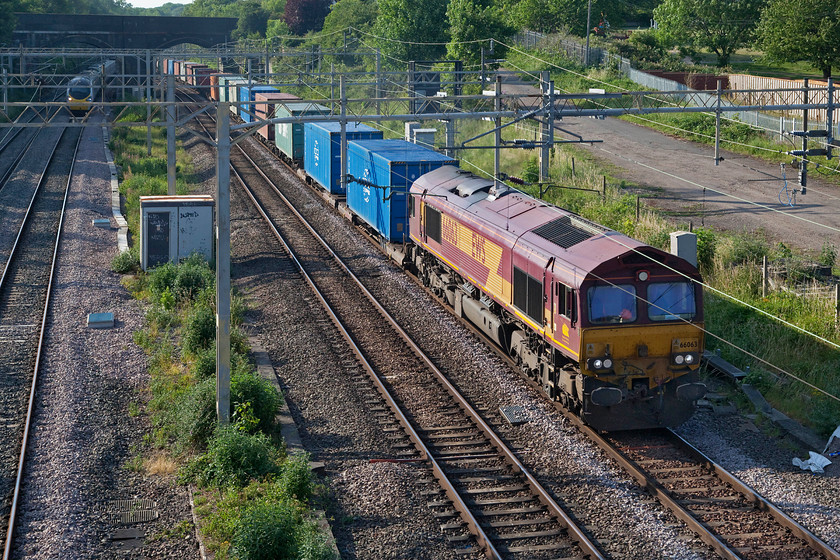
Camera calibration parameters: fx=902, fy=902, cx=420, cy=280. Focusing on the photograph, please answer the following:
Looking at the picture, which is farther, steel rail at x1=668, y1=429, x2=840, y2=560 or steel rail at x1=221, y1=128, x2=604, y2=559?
steel rail at x1=221, y1=128, x2=604, y2=559

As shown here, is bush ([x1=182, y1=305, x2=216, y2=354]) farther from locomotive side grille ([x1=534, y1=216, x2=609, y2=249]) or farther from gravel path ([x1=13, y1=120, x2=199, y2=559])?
locomotive side grille ([x1=534, y1=216, x2=609, y2=249])

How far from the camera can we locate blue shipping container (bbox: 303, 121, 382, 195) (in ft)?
112

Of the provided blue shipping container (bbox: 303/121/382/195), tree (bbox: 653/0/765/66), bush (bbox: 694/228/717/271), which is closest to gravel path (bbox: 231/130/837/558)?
bush (bbox: 694/228/717/271)

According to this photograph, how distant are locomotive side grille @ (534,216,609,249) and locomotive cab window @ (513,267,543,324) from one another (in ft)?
2.59

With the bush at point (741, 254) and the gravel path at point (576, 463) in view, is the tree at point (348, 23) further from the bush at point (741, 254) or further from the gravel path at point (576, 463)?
the gravel path at point (576, 463)

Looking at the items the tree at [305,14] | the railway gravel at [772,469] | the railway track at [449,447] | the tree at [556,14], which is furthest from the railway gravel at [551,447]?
the tree at [305,14]

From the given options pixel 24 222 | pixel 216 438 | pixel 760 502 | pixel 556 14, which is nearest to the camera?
pixel 760 502

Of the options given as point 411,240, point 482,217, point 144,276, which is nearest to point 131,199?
point 144,276

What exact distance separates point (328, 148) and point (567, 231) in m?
20.3

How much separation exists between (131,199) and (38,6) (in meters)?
94.9

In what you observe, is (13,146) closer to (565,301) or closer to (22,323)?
(22,323)

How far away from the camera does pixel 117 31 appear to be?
3878 inches

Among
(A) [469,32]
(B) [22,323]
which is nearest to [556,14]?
(A) [469,32]

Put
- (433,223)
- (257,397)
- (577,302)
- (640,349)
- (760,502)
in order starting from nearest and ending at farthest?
(760,502) < (577,302) < (640,349) < (257,397) < (433,223)
